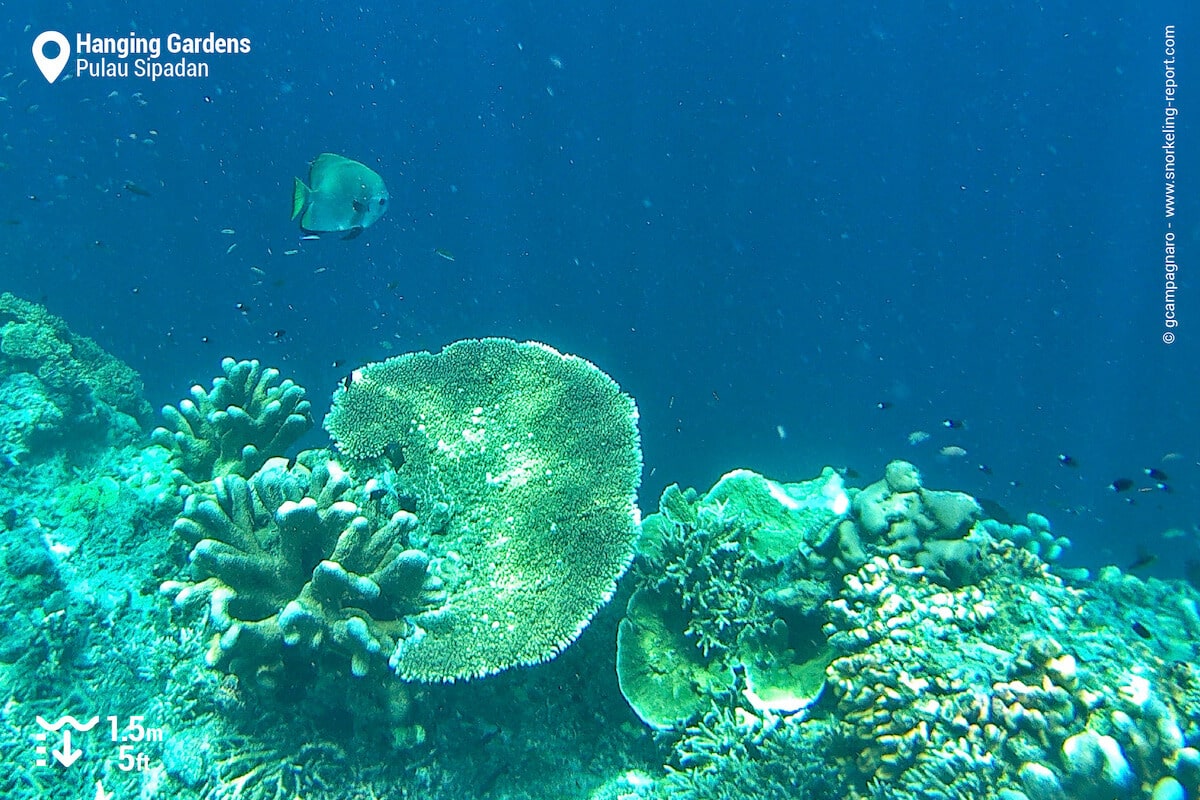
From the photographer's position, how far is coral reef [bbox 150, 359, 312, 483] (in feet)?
17.6

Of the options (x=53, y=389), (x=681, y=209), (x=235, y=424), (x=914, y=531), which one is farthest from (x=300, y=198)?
(x=681, y=209)

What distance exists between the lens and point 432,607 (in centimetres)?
412

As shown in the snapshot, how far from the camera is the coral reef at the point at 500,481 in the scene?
4023 mm

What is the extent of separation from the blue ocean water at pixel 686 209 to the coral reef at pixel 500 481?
20.0 metres

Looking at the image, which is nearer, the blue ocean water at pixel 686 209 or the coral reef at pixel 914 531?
the coral reef at pixel 914 531

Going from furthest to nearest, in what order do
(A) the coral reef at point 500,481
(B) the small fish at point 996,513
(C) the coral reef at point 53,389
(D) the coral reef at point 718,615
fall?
1. (C) the coral reef at point 53,389
2. (B) the small fish at point 996,513
3. (D) the coral reef at point 718,615
4. (A) the coral reef at point 500,481

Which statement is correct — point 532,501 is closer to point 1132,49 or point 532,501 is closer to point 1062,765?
point 1062,765

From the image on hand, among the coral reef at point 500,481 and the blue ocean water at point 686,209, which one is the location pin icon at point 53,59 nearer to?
the coral reef at point 500,481

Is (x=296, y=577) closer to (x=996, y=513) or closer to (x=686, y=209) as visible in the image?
(x=996, y=513)

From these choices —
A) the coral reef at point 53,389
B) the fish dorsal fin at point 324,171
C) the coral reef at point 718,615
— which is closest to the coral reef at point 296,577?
the coral reef at point 718,615

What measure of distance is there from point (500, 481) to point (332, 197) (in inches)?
116

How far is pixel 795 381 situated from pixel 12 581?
26880 mm

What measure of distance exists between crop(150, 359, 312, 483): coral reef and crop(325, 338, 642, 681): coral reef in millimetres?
901

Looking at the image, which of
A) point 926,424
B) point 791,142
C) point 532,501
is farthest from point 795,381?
point 532,501
